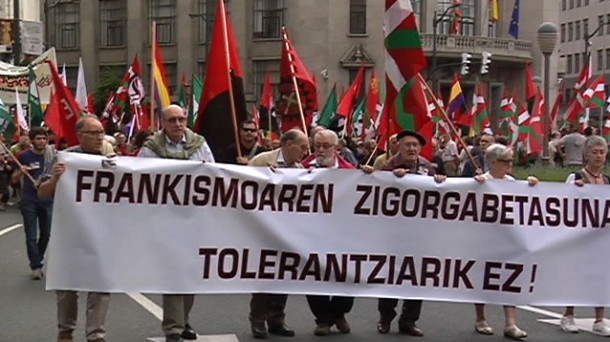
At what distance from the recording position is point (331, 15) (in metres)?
51.2

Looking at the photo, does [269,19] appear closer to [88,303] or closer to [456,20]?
[456,20]

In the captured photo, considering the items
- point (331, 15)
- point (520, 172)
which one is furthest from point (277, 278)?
point (331, 15)

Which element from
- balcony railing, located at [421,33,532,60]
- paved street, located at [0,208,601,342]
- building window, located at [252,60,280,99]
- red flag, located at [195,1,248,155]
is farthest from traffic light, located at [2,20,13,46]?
red flag, located at [195,1,248,155]

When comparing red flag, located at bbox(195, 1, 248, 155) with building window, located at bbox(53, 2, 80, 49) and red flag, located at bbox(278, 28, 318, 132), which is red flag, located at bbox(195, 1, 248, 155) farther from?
building window, located at bbox(53, 2, 80, 49)

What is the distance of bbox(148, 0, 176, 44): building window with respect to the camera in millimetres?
56375

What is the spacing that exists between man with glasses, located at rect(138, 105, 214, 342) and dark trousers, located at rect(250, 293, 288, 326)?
562mm

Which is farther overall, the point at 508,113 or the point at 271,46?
the point at 271,46

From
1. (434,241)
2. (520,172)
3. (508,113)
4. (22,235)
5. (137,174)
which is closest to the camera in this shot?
(137,174)

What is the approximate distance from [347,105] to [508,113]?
30.7 ft

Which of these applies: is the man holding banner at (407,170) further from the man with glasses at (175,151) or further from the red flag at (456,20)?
the red flag at (456,20)

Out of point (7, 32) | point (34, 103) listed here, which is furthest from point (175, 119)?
point (7, 32)

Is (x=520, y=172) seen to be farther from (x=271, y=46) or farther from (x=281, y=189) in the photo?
(x=271, y=46)

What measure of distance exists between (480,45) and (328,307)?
4682 centimetres

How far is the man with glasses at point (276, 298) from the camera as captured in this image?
302 inches
